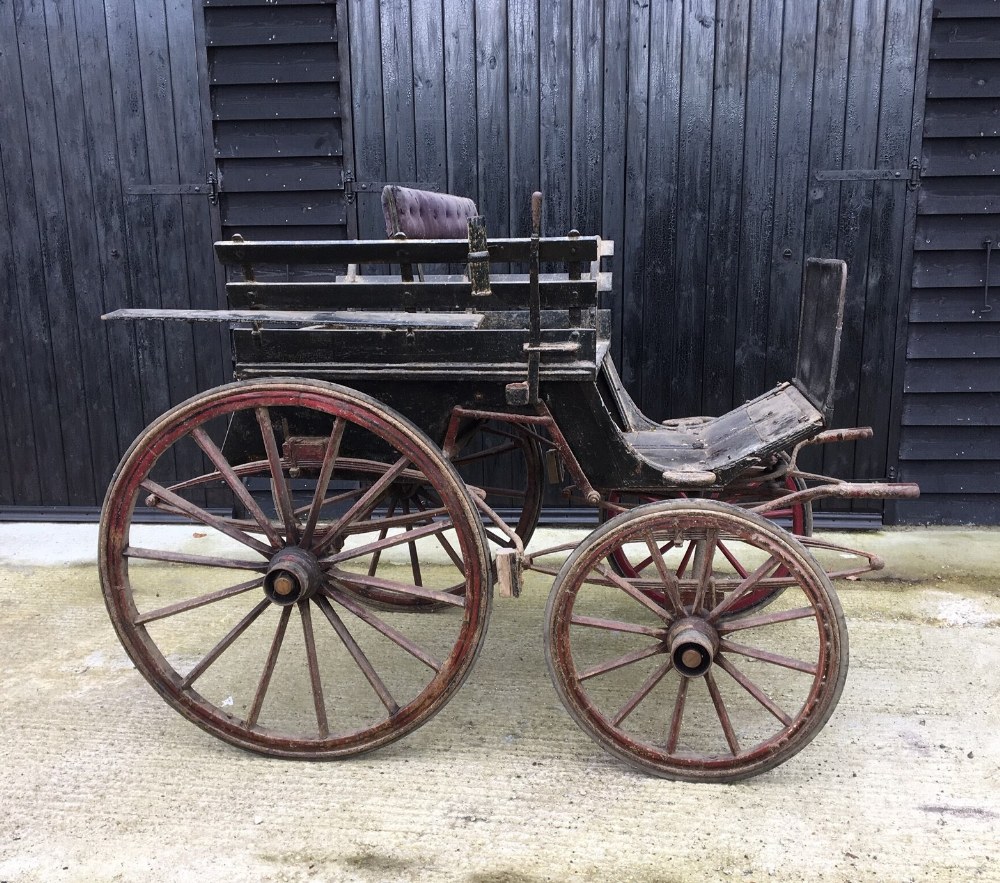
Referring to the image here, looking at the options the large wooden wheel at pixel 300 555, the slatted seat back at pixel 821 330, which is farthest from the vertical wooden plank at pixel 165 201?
the slatted seat back at pixel 821 330

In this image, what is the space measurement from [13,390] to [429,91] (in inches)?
106

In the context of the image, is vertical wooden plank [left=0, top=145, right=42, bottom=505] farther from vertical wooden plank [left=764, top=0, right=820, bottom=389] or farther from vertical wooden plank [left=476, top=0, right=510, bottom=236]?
vertical wooden plank [left=764, top=0, right=820, bottom=389]

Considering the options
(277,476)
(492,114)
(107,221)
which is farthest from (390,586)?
(107,221)

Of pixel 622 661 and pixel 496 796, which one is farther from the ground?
pixel 622 661

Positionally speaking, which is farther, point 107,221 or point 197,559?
point 107,221

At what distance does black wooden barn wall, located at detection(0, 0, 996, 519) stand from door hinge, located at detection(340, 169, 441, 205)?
29 mm

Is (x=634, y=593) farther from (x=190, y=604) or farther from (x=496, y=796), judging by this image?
(x=190, y=604)

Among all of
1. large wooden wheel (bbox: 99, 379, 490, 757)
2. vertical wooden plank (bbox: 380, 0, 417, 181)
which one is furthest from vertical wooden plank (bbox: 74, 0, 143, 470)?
large wooden wheel (bbox: 99, 379, 490, 757)

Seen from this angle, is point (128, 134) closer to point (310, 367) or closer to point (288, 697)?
point (310, 367)

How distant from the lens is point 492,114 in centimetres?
420

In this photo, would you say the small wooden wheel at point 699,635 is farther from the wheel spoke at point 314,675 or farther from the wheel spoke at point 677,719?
the wheel spoke at point 314,675

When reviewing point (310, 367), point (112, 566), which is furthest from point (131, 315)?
point (112, 566)

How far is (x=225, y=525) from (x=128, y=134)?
2703mm

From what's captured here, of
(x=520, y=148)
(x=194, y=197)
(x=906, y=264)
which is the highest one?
(x=520, y=148)
